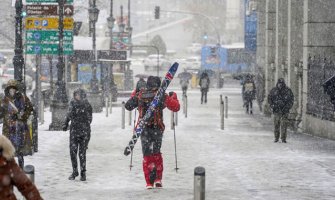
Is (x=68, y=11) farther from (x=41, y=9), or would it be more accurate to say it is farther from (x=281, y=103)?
(x=281, y=103)

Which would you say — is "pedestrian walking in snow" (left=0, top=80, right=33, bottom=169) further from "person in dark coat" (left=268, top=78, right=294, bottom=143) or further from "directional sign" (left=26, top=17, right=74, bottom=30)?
"directional sign" (left=26, top=17, right=74, bottom=30)

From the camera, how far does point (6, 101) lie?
49.2 feet

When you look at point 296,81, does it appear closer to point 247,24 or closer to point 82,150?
point 82,150

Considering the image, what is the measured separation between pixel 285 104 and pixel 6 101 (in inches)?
372

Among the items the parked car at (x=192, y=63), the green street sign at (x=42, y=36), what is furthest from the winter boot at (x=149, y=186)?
the parked car at (x=192, y=63)

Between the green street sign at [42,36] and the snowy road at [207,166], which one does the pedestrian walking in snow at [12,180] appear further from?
the green street sign at [42,36]

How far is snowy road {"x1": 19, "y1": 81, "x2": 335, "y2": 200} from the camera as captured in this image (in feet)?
45.2

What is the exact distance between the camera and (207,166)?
17312 millimetres

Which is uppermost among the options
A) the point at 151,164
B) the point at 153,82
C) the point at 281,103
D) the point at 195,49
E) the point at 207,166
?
the point at 195,49

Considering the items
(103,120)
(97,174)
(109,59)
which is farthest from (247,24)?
(97,174)

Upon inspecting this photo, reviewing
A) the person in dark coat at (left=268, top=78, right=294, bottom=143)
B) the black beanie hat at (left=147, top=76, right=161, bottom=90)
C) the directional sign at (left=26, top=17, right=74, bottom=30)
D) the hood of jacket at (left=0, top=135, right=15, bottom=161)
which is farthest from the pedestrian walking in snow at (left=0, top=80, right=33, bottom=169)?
the directional sign at (left=26, top=17, right=74, bottom=30)

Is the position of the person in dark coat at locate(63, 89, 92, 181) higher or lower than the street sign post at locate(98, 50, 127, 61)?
lower

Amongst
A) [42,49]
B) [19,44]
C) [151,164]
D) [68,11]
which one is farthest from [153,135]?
[68,11]

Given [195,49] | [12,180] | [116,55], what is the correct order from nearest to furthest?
[12,180] < [116,55] < [195,49]
